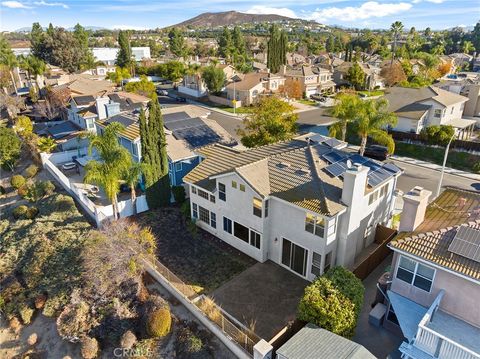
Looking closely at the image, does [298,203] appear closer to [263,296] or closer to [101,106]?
[263,296]

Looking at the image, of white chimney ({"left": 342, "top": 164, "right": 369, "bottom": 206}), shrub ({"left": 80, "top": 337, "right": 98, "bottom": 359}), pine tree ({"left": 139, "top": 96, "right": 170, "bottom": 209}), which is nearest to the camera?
shrub ({"left": 80, "top": 337, "right": 98, "bottom": 359})

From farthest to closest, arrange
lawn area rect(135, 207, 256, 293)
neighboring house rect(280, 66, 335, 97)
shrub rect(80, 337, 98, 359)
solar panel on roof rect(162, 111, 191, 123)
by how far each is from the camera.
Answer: neighboring house rect(280, 66, 335, 97) → solar panel on roof rect(162, 111, 191, 123) → lawn area rect(135, 207, 256, 293) → shrub rect(80, 337, 98, 359)

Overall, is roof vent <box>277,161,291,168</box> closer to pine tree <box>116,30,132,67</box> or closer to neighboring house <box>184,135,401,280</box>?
neighboring house <box>184,135,401,280</box>

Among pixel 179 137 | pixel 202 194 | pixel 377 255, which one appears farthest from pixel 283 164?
pixel 179 137

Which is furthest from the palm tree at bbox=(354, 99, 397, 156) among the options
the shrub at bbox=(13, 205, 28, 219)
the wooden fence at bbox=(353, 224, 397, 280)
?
the shrub at bbox=(13, 205, 28, 219)

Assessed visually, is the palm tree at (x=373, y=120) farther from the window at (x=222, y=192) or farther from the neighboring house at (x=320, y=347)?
the neighboring house at (x=320, y=347)

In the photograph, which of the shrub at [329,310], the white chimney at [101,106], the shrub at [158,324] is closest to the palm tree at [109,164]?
the shrub at [158,324]

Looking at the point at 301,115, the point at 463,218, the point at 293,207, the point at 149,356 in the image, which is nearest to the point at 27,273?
the point at 149,356
